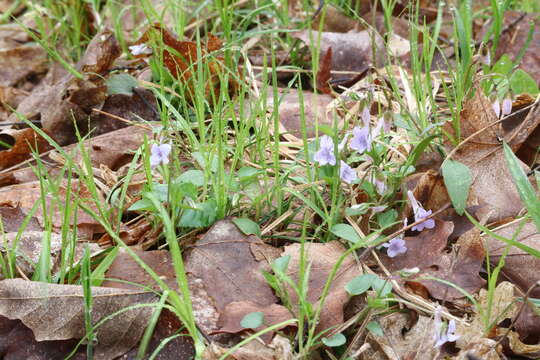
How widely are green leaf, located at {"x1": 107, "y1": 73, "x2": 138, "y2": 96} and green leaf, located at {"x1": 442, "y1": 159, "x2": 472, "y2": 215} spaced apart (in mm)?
1329

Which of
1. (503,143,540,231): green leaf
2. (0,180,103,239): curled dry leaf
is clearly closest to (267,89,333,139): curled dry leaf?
(0,180,103,239): curled dry leaf

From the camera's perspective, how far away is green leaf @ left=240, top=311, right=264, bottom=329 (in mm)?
1445

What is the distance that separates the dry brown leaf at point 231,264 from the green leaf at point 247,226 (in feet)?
0.05

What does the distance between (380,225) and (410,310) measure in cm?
26

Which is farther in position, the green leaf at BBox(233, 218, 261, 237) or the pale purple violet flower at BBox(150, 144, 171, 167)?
the green leaf at BBox(233, 218, 261, 237)

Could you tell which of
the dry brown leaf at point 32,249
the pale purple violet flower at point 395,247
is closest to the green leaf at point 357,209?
the pale purple violet flower at point 395,247

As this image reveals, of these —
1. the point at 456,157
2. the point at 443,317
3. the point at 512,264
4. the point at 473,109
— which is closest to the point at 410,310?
the point at 443,317

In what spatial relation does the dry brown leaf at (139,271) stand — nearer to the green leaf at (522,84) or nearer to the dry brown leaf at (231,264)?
the dry brown leaf at (231,264)

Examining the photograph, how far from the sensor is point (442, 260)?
166cm

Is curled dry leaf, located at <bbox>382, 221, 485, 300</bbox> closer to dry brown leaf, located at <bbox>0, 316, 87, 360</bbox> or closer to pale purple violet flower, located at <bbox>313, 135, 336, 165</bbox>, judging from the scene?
pale purple violet flower, located at <bbox>313, 135, 336, 165</bbox>

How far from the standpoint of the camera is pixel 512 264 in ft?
5.53

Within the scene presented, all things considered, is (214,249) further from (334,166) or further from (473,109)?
(473,109)

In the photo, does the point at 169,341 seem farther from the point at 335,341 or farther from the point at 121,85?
the point at 121,85

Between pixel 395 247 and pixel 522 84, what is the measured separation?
1.11 meters
